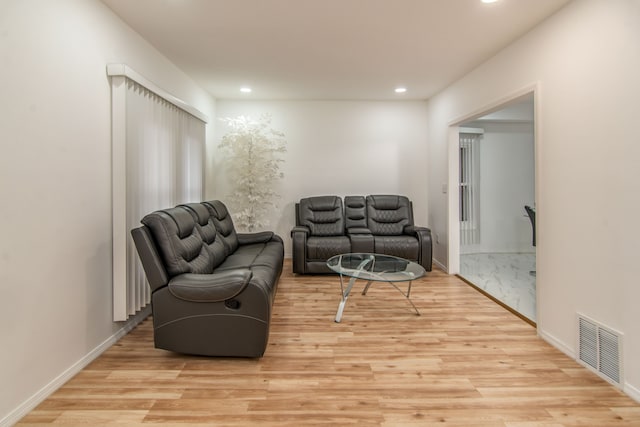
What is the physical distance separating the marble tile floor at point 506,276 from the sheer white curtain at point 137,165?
3.47m

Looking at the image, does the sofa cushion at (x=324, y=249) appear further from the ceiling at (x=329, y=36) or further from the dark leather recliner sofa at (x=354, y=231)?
the ceiling at (x=329, y=36)

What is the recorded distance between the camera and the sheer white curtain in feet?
8.45

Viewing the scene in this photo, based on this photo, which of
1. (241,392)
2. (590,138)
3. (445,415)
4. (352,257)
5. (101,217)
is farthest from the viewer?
(352,257)

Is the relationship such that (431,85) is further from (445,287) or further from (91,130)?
(91,130)

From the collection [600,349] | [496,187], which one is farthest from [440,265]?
[600,349]

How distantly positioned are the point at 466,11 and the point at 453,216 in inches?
105

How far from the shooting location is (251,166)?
502 centimetres

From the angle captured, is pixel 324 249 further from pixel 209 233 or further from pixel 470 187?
pixel 470 187

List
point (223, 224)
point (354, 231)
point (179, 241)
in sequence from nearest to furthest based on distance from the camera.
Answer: point (179, 241), point (223, 224), point (354, 231)

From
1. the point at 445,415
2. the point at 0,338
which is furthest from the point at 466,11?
the point at 0,338

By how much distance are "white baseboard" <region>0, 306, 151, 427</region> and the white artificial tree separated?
93.7 inches

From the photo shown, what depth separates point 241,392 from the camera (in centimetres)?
199

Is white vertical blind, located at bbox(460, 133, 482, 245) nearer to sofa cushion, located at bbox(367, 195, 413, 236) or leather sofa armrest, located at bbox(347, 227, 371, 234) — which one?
sofa cushion, located at bbox(367, 195, 413, 236)

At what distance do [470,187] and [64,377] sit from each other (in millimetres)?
6048
